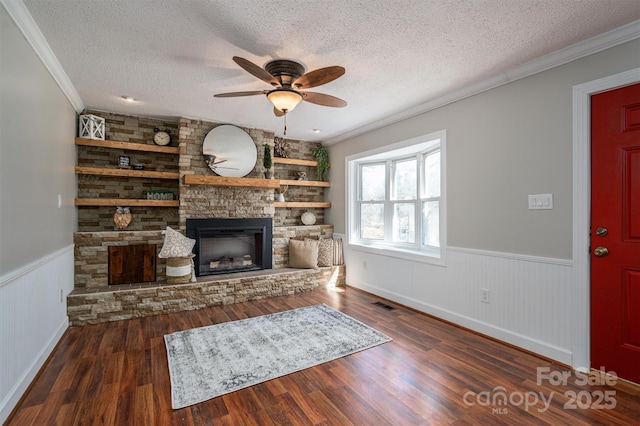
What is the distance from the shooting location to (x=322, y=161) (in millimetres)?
5379

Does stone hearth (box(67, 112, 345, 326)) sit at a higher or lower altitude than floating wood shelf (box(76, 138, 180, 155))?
lower

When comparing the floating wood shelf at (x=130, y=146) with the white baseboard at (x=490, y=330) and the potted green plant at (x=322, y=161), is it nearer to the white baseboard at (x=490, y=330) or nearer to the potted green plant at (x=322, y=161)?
the potted green plant at (x=322, y=161)

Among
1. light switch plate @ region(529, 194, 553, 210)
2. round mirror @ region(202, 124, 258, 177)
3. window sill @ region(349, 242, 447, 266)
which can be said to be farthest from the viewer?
round mirror @ region(202, 124, 258, 177)

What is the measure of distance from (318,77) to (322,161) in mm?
3135

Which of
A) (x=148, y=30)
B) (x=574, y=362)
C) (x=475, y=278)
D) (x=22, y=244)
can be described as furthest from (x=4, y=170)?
(x=574, y=362)

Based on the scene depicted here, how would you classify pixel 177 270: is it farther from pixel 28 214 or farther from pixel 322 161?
pixel 322 161

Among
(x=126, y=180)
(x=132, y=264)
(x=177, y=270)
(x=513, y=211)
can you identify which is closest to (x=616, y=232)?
(x=513, y=211)

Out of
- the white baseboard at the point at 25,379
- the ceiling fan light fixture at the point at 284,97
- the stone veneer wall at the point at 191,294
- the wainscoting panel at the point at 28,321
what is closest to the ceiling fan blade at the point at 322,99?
the ceiling fan light fixture at the point at 284,97

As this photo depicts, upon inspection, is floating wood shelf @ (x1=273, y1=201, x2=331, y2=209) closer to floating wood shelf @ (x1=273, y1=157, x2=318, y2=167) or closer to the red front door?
floating wood shelf @ (x1=273, y1=157, x2=318, y2=167)

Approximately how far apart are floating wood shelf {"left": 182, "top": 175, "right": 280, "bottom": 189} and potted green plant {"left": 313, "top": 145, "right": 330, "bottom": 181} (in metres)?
1.04

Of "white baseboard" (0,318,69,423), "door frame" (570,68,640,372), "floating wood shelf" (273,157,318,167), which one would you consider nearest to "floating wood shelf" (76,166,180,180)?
"floating wood shelf" (273,157,318,167)

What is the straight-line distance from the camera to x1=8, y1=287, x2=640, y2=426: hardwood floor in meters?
1.80

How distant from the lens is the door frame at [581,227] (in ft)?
7.54

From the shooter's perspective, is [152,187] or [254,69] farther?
[152,187]
